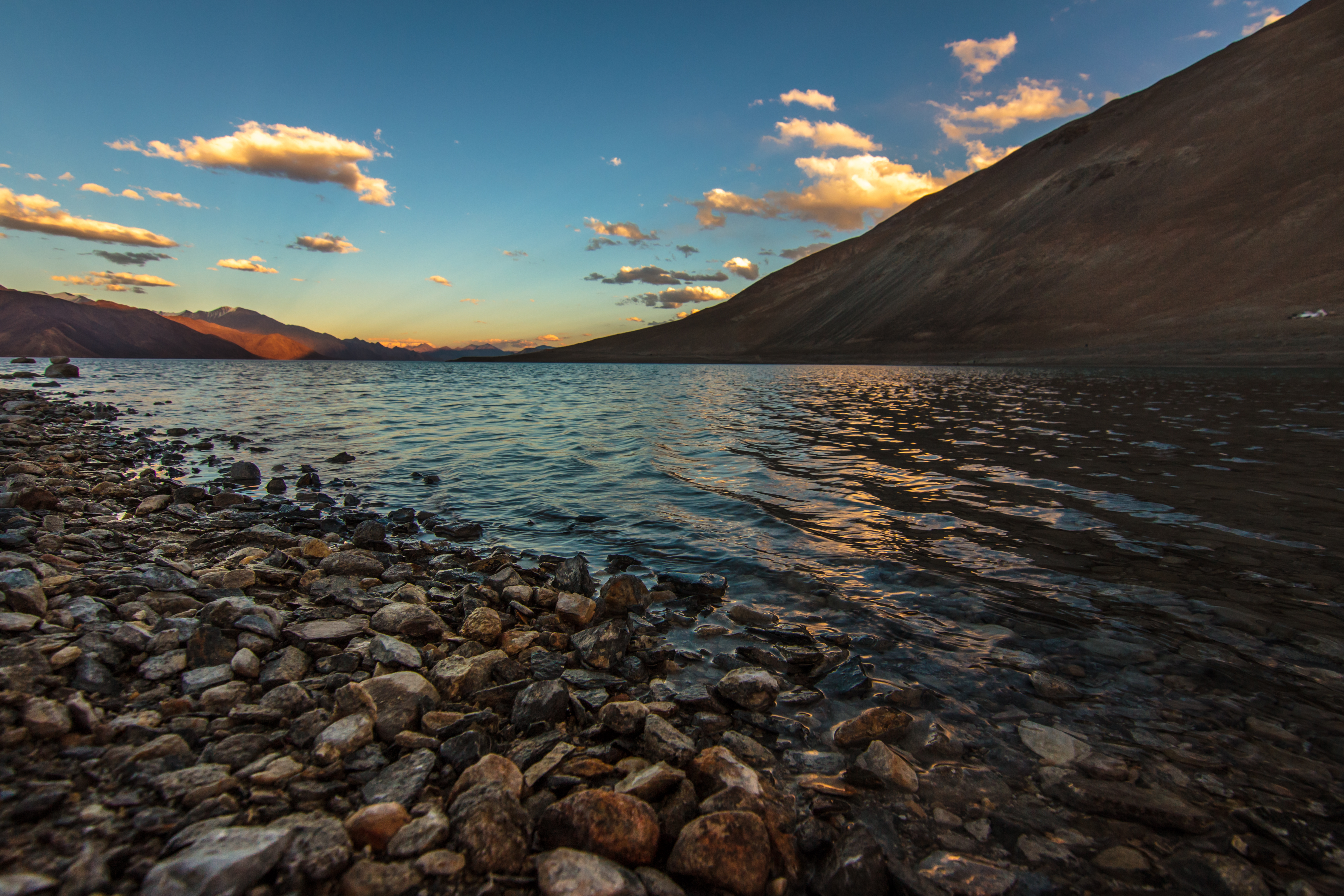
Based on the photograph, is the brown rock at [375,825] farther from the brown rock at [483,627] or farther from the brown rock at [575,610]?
the brown rock at [575,610]

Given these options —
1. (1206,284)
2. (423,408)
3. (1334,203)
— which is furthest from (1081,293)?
(423,408)

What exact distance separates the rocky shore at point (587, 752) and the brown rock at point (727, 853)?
0.01 meters

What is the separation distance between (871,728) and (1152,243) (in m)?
126

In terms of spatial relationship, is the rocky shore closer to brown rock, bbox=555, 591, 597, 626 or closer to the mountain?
brown rock, bbox=555, 591, 597, 626

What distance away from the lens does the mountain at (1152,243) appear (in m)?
69.4

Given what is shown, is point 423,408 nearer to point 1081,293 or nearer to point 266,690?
point 266,690

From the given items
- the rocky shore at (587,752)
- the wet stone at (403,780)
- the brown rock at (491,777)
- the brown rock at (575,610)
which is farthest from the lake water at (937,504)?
the wet stone at (403,780)

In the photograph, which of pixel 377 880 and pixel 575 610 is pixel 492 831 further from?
pixel 575 610

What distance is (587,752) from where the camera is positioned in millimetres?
3461

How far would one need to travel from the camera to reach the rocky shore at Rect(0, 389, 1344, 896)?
2512 millimetres

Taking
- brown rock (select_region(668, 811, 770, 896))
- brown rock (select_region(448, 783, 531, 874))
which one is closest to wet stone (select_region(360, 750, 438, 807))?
brown rock (select_region(448, 783, 531, 874))

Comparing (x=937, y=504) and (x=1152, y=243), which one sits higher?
(x=1152, y=243)

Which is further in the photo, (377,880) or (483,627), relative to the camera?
(483,627)

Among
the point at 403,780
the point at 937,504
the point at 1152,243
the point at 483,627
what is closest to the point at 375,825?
the point at 403,780
